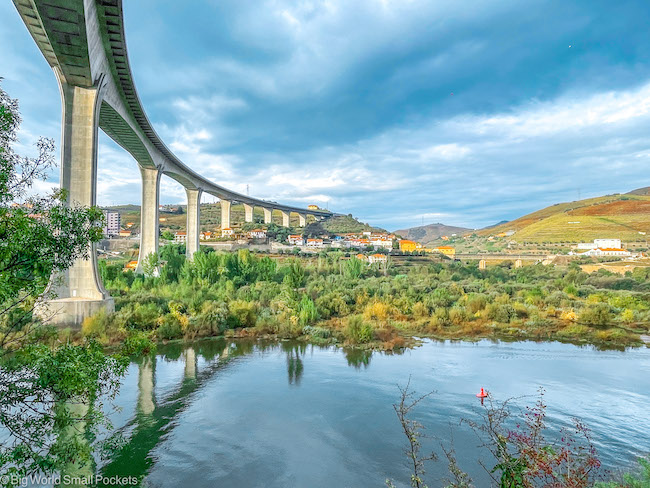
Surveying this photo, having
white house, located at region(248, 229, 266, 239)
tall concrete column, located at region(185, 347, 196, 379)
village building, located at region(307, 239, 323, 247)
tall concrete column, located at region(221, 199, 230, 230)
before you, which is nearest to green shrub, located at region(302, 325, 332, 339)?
tall concrete column, located at region(185, 347, 196, 379)

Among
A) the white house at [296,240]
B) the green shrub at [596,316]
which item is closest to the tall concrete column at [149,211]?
the white house at [296,240]

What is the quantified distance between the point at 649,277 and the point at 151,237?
50.2 m

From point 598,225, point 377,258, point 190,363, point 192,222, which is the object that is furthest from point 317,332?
point 598,225

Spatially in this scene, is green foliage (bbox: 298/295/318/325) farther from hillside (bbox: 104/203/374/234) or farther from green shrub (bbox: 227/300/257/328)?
hillside (bbox: 104/203/374/234)

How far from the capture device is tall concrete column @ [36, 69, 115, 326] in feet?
63.5

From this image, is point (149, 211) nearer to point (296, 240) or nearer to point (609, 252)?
point (296, 240)

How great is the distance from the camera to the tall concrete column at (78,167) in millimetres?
19359

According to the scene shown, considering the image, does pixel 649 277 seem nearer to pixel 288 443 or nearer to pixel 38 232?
pixel 288 443

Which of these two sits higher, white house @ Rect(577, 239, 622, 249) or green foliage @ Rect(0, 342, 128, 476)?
white house @ Rect(577, 239, 622, 249)

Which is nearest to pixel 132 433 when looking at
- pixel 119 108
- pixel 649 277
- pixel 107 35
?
pixel 107 35

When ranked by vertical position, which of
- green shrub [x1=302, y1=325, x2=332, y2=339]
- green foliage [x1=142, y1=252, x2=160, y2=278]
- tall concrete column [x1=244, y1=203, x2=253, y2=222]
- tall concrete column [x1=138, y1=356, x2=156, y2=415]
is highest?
tall concrete column [x1=244, y1=203, x2=253, y2=222]

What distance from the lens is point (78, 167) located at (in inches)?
777

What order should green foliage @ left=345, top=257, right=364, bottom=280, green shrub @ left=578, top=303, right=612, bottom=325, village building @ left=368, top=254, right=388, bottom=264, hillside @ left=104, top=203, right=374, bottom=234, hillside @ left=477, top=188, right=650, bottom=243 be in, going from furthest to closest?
hillside @ left=104, top=203, right=374, bottom=234 → hillside @ left=477, top=188, right=650, bottom=243 → village building @ left=368, top=254, right=388, bottom=264 → green foliage @ left=345, top=257, right=364, bottom=280 → green shrub @ left=578, top=303, right=612, bottom=325

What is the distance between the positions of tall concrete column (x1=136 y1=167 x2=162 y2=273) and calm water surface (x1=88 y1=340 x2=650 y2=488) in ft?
60.0
